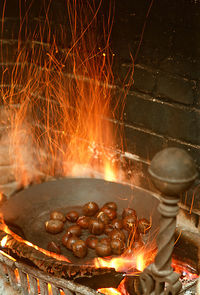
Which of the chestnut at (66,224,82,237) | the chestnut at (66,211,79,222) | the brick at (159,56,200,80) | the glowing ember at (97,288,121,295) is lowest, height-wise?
the glowing ember at (97,288,121,295)

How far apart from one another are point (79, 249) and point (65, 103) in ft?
6.04

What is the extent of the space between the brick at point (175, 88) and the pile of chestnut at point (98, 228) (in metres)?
0.97

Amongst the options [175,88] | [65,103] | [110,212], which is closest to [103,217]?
[110,212]

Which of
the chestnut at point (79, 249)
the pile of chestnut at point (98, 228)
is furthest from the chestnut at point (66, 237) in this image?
the chestnut at point (79, 249)

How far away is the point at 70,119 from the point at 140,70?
112 centimetres

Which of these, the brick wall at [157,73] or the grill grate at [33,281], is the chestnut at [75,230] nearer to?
the grill grate at [33,281]

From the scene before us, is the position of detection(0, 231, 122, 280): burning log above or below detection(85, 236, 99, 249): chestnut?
above

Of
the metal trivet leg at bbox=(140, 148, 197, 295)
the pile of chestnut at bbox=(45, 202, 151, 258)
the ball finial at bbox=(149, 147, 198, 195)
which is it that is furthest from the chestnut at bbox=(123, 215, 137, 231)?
the ball finial at bbox=(149, 147, 198, 195)

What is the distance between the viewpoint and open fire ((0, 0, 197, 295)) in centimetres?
393

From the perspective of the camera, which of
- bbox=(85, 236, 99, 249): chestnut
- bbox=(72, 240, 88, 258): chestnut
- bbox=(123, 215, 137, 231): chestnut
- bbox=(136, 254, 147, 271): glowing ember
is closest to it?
bbox=(136, 254, 147, 271): glowing ember

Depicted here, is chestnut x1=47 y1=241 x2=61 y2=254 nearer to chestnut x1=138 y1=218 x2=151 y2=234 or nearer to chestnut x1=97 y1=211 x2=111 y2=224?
chestnut x1=97 y1=211 x2=111 y2=224

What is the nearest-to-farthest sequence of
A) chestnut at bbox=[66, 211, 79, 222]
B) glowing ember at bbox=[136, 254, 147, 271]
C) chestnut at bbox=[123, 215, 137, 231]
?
glowing ember at bbox=[136, 254, 147, 271] < chestnut at bbox=[123, 215, 137, 231] < chestnut at bbox=[66, 211, 79, 222]

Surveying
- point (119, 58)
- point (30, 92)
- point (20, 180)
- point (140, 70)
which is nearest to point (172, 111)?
point (140, 70)

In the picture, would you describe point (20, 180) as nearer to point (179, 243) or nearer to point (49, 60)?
point (49, 60)
